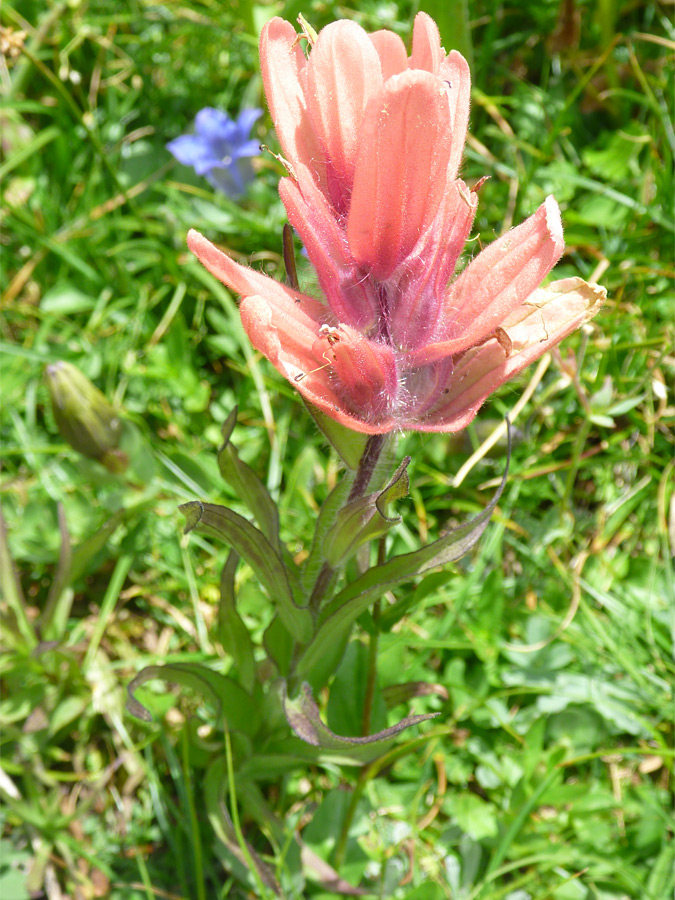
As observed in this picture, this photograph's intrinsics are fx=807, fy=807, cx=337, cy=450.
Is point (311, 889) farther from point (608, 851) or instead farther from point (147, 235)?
point (147, 235)

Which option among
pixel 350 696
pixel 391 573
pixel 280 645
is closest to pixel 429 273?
pixel 391 573

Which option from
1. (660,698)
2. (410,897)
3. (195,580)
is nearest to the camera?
(410,897)

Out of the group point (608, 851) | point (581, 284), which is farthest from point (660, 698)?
point (581, 284)

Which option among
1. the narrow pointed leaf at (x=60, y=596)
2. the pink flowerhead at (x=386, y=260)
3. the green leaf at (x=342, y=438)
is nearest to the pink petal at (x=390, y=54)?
the pink flowerhead at (x=386, y=260)

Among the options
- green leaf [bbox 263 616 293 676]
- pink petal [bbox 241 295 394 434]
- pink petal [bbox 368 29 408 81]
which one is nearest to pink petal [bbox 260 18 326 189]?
pink petal [bbox 368 29 408 81]

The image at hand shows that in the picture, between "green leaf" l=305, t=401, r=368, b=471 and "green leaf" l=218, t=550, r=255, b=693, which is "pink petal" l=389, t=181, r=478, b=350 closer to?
"green leaf" l=305, t=401, r=368, b=471

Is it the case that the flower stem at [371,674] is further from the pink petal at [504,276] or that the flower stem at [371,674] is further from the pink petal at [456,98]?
the pink petal at [456,98]
